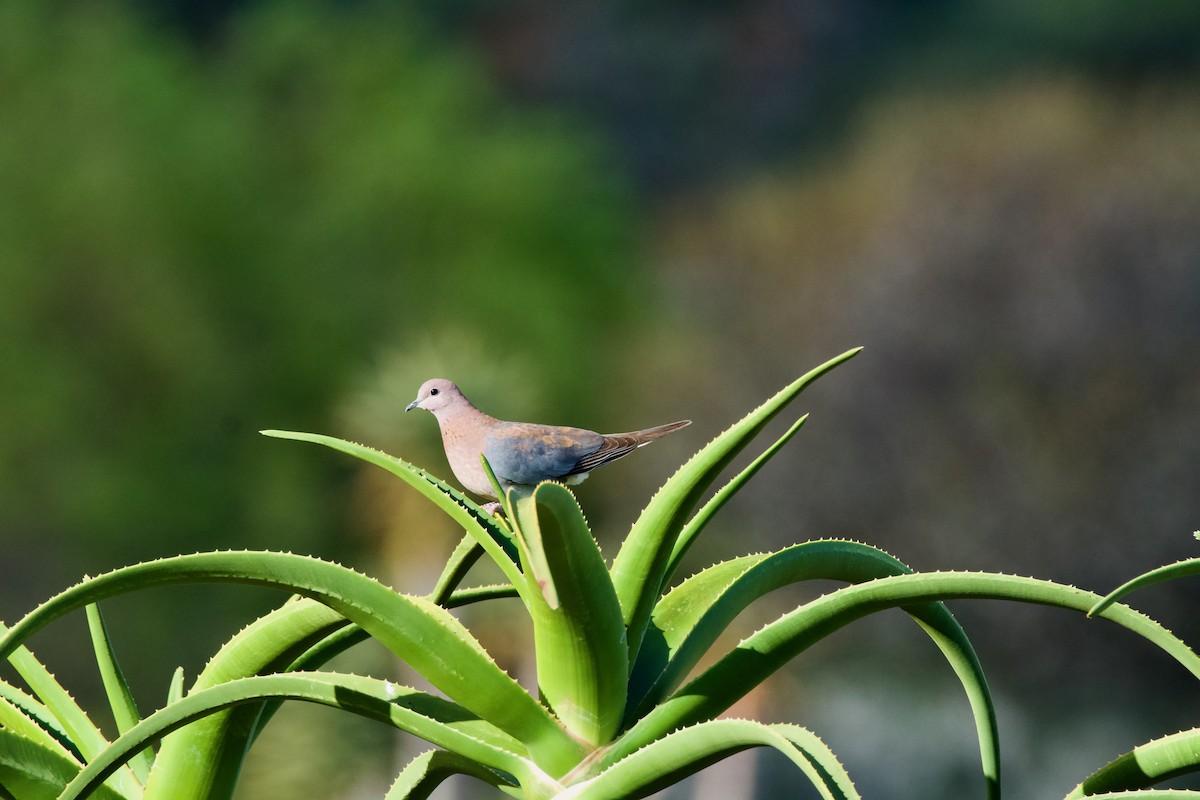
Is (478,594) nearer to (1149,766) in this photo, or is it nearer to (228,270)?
(1149,766)

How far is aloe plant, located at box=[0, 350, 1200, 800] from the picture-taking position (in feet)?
3.65

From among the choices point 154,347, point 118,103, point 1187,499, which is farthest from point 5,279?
point 1187,499

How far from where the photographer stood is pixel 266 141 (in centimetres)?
2416

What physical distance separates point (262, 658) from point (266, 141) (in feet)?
77.6

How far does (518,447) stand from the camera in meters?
1.84

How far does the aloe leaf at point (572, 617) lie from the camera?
1123 mm

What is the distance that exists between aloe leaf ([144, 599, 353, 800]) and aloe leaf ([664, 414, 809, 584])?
26 cm

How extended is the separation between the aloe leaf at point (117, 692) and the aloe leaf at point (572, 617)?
0.35m

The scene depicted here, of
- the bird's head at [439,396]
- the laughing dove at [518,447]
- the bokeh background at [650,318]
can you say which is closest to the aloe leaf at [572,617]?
the laughing dove at [518,447]

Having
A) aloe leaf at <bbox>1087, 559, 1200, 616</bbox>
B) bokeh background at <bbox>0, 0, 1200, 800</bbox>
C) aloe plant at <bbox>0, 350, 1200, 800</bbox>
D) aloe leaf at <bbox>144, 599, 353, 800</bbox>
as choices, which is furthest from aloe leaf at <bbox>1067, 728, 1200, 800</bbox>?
bokeh background at <bbox>0, 0, 1200, 800</bbox>

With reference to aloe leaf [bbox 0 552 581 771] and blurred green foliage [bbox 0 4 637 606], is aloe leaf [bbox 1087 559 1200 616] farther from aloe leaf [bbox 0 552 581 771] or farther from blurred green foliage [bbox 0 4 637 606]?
blurred green foliage [bbox 0 4 637 606]

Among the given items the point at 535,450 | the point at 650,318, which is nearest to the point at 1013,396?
the point at 650,318

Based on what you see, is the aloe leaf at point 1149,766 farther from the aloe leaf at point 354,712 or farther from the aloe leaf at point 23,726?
the aloe leaf at point 23,726

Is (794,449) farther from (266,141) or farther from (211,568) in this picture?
(211,568)
